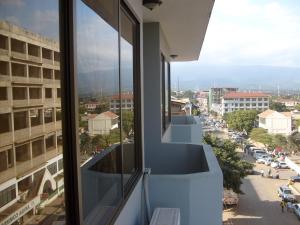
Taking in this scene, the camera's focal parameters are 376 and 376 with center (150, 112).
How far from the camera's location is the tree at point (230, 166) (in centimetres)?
2166

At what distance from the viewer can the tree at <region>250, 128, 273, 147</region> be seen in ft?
172

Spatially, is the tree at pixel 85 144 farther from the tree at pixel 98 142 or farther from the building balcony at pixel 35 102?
the building balcony at pixel 35 102

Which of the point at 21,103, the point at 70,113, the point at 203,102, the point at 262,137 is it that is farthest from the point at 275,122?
the point at 21,103

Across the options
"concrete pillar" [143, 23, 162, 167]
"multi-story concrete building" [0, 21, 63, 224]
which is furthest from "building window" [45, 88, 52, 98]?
"concrete pillar" [143, 23, 162, 167]

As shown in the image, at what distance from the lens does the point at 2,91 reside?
929 millimetres

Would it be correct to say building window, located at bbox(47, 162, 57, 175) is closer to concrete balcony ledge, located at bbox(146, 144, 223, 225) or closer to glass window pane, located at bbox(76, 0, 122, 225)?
glass window pane, located at bbox(76, 0, 122, 225)

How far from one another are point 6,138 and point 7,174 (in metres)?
0.09

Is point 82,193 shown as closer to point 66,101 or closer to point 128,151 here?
point 66,101

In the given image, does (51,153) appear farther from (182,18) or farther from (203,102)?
(203,102)

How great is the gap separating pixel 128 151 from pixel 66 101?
1.56 metres

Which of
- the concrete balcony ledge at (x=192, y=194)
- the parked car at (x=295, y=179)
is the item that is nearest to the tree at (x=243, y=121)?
the parked car at (x=295, y=179)

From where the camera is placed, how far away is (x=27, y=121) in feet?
3.46

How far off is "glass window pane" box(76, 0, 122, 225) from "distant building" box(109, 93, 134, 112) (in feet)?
0.06

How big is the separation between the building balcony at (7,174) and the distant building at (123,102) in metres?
1.21
